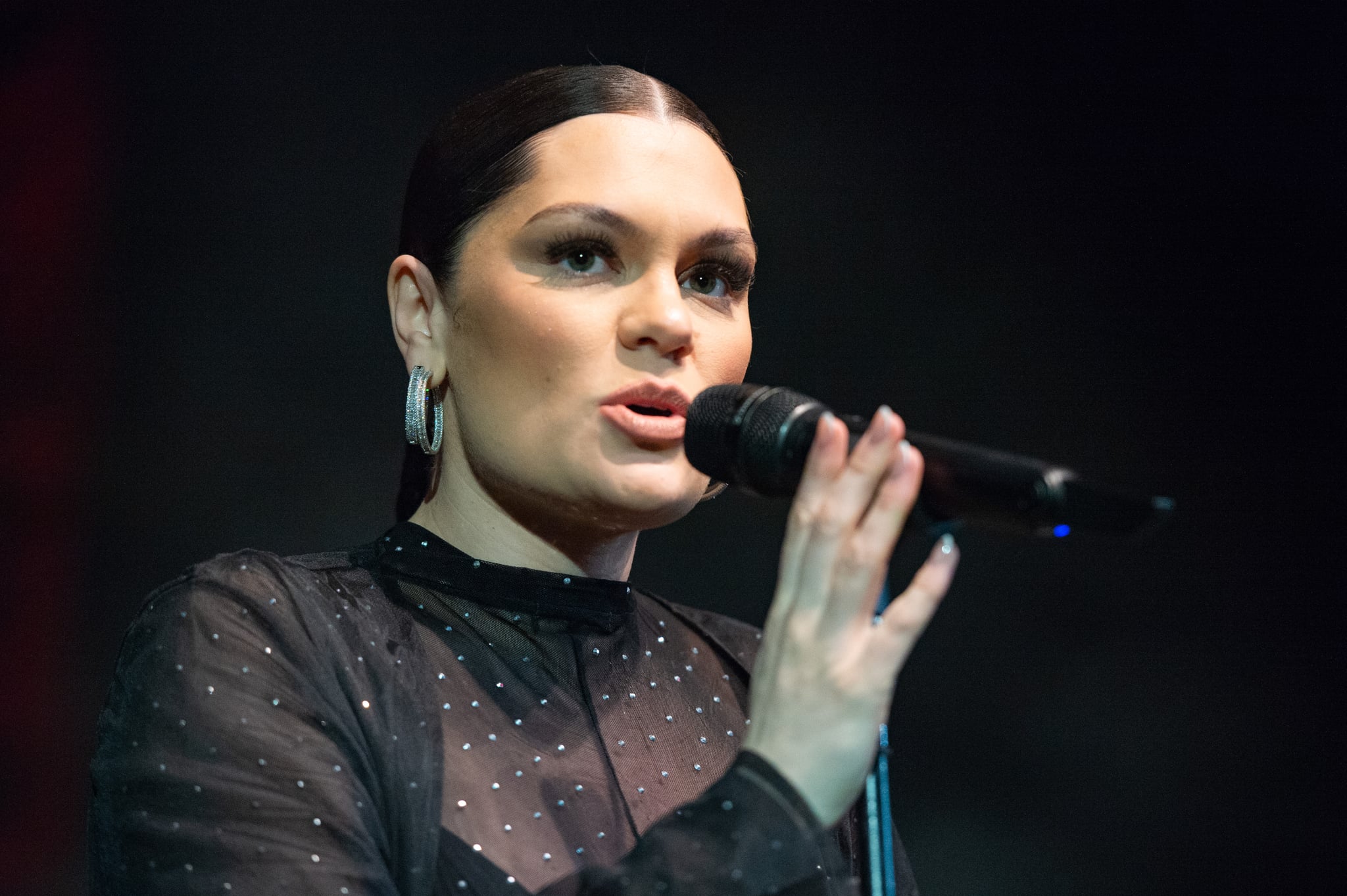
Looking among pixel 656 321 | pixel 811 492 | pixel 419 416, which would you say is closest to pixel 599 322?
pixel 656 321

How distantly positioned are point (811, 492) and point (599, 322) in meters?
0.41

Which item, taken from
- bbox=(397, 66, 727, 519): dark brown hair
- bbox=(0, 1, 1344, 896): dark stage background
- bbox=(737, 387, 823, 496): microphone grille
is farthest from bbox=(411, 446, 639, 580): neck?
bbox=(0, 1, 1344, 896): dark stage background

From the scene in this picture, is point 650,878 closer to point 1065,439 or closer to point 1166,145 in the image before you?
point 1065,439

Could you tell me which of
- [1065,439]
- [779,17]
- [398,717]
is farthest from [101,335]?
[1065,439]

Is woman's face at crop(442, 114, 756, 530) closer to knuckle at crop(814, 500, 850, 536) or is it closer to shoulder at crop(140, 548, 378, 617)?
shoulder at crop(140, 548, 378, 617)

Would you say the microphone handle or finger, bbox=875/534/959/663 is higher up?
the microphone handle

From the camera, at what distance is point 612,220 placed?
1374 mm

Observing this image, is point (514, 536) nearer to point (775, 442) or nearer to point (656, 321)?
point (656, 321)

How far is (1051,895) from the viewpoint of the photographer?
7.64 feet

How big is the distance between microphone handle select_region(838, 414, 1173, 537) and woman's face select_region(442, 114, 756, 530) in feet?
1.34

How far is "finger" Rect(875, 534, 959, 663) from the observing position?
97 cm

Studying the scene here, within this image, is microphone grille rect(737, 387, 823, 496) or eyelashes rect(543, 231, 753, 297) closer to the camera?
microphone grille rect(737, 387, 823, 496)

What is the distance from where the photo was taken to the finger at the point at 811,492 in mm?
993

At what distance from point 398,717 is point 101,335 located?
3.86 feet
